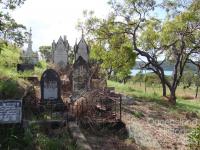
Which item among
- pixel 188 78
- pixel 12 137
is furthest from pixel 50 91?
pixel 188 78

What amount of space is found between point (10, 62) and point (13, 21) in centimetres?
844

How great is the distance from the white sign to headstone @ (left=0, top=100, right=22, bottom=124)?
16.0 ft

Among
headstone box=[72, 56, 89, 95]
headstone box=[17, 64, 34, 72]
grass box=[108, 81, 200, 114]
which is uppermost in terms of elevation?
headstone box=[17, 64, 34, 72]

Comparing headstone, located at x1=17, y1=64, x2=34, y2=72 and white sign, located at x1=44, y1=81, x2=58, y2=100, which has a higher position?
headstone, located at x1=17, y1=64, x2=34, y2=72

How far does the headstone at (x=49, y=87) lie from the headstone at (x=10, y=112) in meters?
4.81

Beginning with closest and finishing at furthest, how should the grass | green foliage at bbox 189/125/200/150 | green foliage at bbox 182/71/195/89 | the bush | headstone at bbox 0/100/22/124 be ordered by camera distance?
headstone at bbox 0/100/22/124 < green foliage at bbox 189/125/200/150 < the bush < the grass < green foliage at bbox 182/71/195/89

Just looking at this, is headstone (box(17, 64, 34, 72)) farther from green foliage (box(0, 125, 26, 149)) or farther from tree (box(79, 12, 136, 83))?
green foliage (box(0, 125, 26, 149))

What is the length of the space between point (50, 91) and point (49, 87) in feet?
0.53

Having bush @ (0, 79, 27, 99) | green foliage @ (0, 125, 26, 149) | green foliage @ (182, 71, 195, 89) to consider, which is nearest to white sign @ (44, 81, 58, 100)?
bush @ (0, 79, 27, 99)

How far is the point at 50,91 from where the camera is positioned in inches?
616

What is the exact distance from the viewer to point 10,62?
24516 mm

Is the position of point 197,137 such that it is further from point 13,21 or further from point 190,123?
point 13,21

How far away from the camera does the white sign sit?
1563 cm

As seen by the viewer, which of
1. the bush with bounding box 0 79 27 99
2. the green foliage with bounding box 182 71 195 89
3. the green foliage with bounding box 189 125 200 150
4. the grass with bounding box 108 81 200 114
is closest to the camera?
the green foliage with bounding box 189 125 200 150
